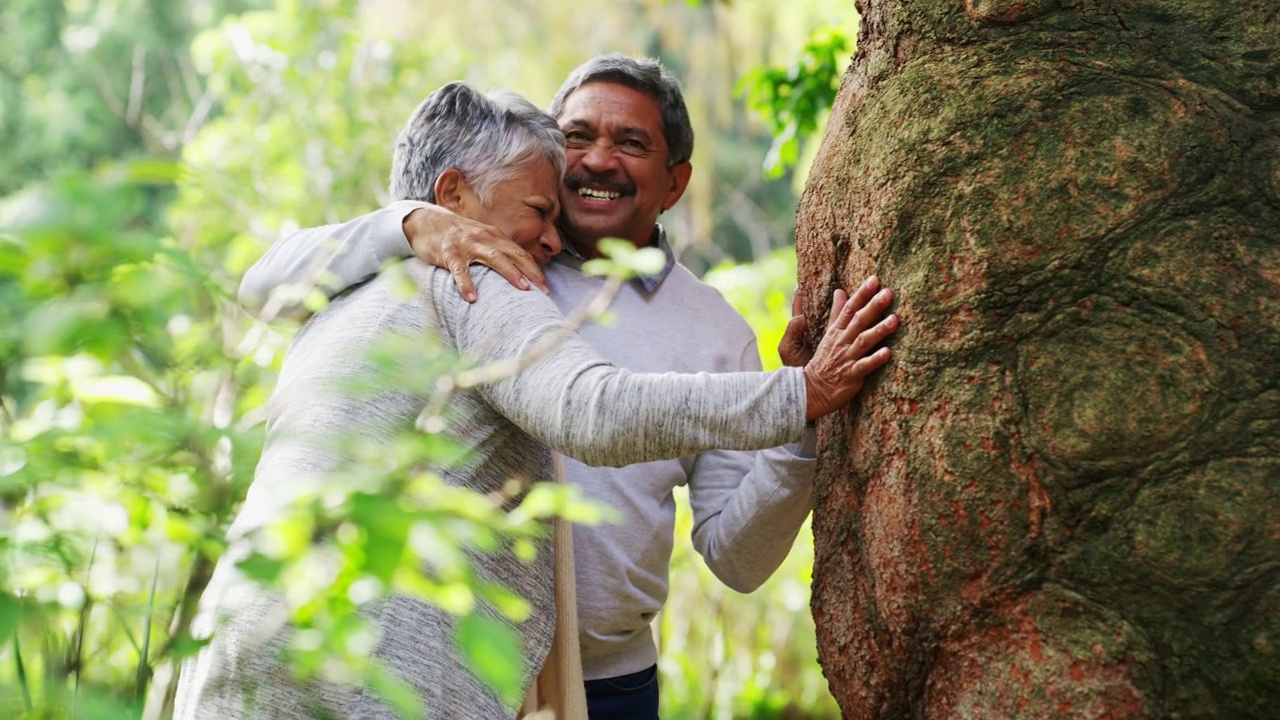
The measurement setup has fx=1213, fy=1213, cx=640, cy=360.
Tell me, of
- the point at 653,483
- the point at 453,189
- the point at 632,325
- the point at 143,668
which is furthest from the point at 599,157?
the point at 143,668

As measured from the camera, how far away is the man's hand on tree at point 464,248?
2.13 metres

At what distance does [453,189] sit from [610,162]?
28.4 inches

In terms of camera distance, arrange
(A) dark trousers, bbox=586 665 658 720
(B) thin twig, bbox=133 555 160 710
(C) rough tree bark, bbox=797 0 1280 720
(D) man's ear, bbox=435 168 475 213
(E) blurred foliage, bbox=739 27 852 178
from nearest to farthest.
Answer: (B) thin twig, bbox=133 555 160 710 → (C) rough tree bark, bbox=797 0 1280 720 → (D) man's ear, bbox=435 168 475 213 → (A) dark trousers, bbox=586 665 658 720 → (E) blurred foliage, bbox=739 27 852 178

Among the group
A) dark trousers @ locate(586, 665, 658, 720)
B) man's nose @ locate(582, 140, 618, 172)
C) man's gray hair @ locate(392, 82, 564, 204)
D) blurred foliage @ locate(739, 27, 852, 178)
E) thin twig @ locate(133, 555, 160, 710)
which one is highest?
blurred foliage @ locate(739, 27, 852, 178)

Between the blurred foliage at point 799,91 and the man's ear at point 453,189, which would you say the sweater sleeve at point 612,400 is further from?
the blurred foliage at point 799,91

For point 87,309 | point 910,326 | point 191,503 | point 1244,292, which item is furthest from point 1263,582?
point 87,309

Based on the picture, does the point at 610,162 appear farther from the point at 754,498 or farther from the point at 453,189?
the point at 754,498

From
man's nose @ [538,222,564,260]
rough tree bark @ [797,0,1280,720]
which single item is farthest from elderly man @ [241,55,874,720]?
rough tree bark @ [797,0,1280,720]

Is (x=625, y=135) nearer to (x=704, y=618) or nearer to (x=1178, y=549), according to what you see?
(x=1178, y=549)

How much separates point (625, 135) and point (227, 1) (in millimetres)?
15335

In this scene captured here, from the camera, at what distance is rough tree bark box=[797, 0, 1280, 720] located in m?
1.81

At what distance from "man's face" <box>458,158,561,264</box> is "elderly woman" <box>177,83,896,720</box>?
0.86ft

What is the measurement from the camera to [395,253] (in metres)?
2.24

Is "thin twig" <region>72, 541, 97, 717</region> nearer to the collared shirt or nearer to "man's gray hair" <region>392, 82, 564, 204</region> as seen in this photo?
"man's gray hair" <region>392, 82, 564, 204</region>
